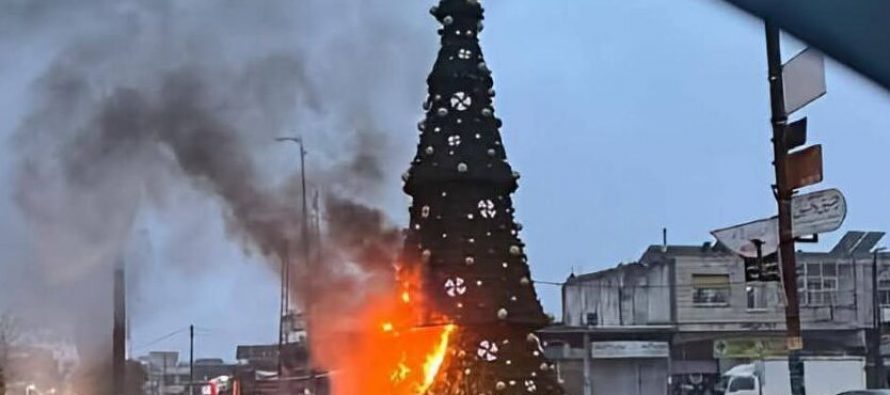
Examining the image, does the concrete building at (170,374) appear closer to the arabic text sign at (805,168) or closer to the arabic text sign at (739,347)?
the arabic text sign at (739,347)

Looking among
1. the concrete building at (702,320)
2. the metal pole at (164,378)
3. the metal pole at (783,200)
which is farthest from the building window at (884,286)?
the metal pole at (783,200)

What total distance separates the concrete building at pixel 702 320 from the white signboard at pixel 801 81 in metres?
19.2

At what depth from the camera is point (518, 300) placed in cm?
457

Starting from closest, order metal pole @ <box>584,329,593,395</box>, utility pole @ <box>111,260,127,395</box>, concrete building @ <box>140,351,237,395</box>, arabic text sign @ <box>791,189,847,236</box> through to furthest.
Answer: arabic text sign @ <box>791,189,847,236</box> < utility pole @ <box>111,260,127,395</box> < metal pole @ <box>584,329,593,395</box> < concrete building @ <box>140,351,237,395</box>

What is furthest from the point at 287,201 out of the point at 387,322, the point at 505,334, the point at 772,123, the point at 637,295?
the point at 637,295

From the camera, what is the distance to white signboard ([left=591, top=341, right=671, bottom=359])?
80.0ft

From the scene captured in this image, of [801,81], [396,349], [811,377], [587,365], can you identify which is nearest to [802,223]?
[801,81]

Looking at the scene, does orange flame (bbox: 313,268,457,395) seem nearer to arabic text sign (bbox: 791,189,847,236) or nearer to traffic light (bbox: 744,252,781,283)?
traffic light (bbox: 744,252,781,283)

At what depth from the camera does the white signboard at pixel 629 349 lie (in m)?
24.4

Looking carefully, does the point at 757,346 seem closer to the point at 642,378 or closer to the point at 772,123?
the point at 642,378

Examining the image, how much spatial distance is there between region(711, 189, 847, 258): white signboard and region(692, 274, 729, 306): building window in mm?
22635

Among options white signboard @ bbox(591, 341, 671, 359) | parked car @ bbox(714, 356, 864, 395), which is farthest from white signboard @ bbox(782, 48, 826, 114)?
white signboard @ bbox(591, 341, 671, 359)

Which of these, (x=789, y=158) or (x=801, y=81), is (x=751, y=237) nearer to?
(x=789, y=158)

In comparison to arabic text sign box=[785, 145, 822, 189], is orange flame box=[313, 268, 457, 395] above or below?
below
